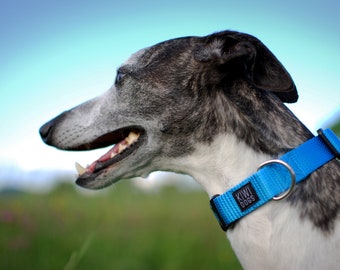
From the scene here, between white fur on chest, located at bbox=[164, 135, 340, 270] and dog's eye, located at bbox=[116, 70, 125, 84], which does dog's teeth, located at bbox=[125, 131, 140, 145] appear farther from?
white fur on chest, located at bbox=[164, 135, 340, 270]

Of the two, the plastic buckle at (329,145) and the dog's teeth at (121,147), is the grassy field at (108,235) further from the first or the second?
the plastic buckle at (329,145)

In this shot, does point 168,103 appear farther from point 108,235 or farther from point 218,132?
point 108,235

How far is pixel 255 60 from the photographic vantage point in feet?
9.57

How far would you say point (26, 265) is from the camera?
466 centimetres

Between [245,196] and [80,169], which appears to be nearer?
[245,196]

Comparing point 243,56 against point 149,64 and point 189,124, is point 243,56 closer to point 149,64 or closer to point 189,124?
point 189,124

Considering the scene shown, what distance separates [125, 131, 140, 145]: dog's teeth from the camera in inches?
130

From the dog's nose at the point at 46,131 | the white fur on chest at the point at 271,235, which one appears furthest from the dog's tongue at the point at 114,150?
the white fur on chest at the point at 271,235

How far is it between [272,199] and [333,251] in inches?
17.4

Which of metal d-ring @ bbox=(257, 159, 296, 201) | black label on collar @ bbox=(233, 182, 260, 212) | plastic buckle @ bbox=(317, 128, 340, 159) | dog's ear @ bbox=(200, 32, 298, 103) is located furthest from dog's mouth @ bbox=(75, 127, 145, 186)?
plastic buckle @ bbox=(317, 128, 340, 159)

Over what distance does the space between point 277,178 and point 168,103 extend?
0.97 metres

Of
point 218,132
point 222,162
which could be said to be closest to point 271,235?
point 222,162

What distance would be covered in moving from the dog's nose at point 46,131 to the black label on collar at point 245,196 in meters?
1.54

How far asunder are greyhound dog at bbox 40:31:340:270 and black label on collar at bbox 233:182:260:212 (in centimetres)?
7
